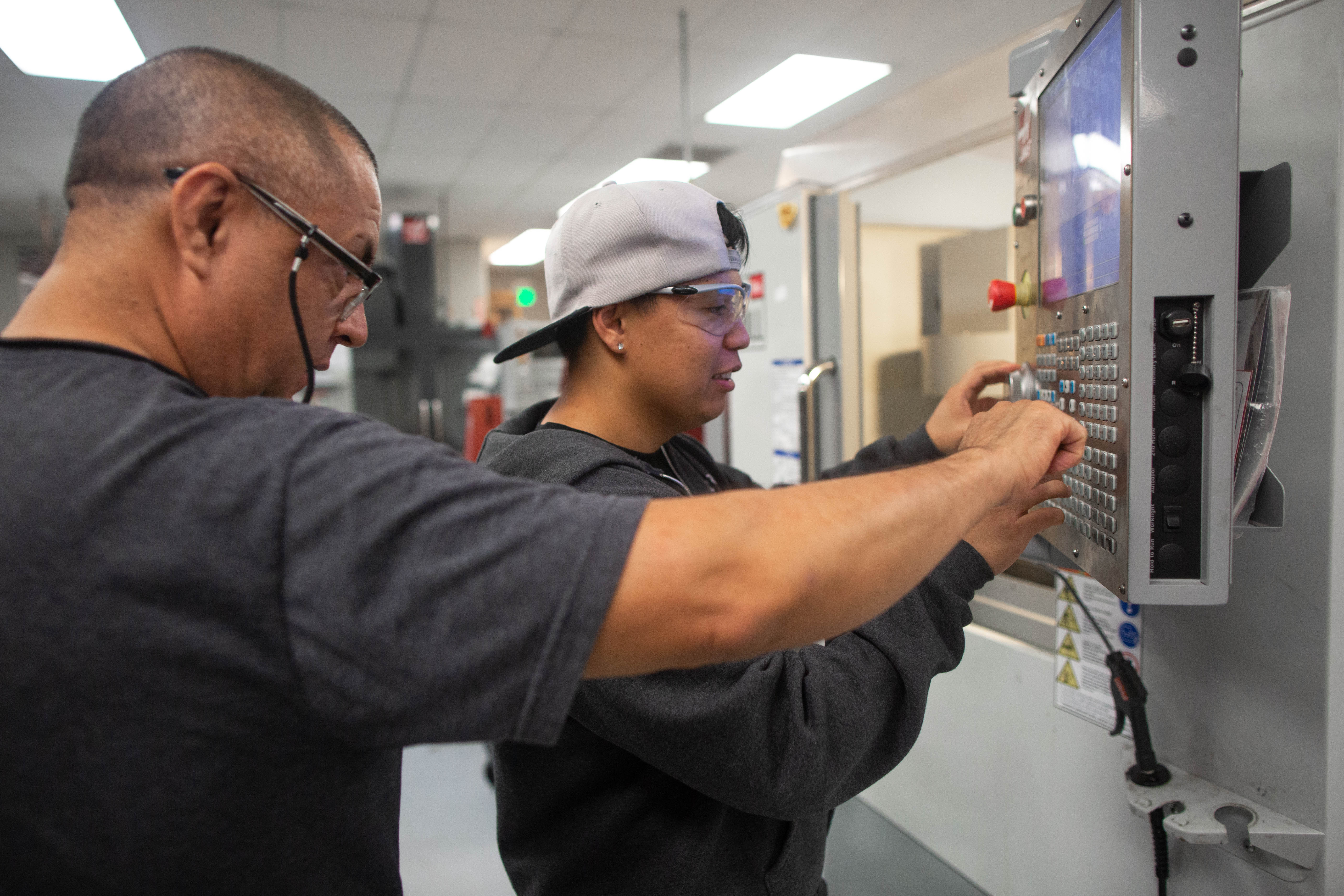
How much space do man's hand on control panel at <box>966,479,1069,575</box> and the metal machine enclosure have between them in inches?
3.2

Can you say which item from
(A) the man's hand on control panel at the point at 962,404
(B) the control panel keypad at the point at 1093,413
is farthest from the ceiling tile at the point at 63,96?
(B) the control panel keypad at the point at 1093,413

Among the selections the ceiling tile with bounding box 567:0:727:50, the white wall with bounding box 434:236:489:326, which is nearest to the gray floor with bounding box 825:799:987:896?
the ceiling tile with bounding box 567:0:727:50

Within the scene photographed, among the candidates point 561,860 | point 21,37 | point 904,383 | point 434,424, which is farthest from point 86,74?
point 561,860

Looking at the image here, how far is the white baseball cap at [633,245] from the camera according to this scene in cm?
98

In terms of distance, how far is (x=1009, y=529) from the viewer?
845 mm

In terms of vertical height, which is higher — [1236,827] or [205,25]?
A: [205,25]

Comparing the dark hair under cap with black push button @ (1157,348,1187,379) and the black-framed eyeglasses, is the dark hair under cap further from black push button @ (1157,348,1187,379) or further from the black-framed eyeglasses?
black push button @ (1157,348,1187,379)

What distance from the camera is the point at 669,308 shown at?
39.7 inches

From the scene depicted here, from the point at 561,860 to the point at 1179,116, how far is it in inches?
37.1

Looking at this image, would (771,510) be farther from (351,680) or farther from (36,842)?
(36,842)

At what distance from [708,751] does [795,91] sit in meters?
4.48

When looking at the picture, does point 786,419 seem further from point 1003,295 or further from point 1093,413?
point 1093,413

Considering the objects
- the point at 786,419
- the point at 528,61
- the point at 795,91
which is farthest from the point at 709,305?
the point at 795,91

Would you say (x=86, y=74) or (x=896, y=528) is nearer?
(x=896, y=528)
